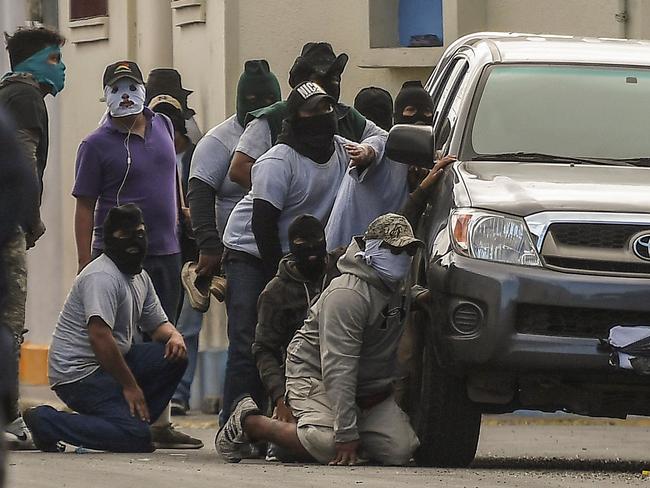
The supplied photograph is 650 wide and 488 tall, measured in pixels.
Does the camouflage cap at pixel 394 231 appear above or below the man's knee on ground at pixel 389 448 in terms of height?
above

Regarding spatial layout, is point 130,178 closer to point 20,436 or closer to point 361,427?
point 20,436

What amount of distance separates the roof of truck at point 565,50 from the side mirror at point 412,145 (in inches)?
32.9

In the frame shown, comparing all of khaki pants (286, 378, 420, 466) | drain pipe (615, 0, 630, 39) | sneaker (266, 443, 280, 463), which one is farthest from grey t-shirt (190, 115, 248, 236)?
drain pipe (615, 0, 630, 39)

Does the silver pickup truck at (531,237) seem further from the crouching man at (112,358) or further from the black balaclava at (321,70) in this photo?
the crouching man at (112,358)

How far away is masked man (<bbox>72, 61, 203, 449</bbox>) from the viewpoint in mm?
11578

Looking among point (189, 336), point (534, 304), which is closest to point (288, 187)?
point (534, 304)

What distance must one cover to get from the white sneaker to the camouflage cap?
2.06 meters

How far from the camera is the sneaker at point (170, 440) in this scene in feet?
37.8

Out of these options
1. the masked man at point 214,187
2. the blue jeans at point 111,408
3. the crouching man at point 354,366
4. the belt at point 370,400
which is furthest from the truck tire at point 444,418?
the masked man at point 214,187

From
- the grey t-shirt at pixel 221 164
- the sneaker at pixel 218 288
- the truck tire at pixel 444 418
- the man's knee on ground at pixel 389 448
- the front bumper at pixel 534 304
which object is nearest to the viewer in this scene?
the front bumper at pixel 534 304

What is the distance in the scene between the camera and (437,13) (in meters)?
16.5

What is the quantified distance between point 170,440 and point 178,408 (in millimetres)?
3106

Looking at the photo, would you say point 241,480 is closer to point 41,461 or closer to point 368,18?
point 41,461

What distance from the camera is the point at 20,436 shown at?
35.8ft
